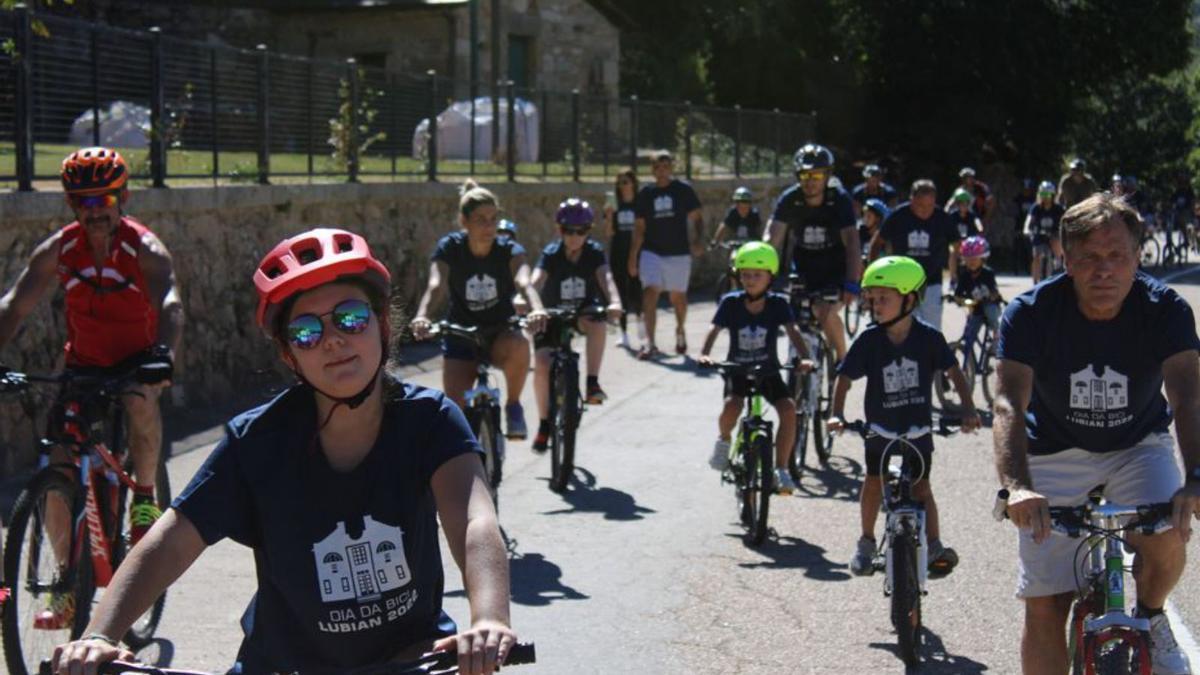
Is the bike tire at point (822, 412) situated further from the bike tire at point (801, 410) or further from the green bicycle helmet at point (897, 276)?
the green bicycle helmet at point (897, 276)

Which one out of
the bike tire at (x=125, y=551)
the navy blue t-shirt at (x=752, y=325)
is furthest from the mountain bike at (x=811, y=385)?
the bike tire at (x=125, y=551)

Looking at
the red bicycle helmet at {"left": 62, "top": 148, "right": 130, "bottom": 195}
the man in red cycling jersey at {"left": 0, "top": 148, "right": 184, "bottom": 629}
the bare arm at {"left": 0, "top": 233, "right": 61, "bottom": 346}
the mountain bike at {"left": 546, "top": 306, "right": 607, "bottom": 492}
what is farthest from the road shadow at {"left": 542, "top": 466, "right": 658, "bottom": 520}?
the red bicycle helmet at {"left": 62, "top": 148, "right": 130, "bottom": 195}

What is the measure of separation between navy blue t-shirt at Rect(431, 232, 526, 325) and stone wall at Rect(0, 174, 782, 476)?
110 centimetres

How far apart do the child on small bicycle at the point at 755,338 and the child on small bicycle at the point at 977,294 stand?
4795 millimetres

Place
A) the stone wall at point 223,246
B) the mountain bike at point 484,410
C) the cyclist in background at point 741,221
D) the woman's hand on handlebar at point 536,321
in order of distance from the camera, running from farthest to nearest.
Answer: the cyclist in background at point 741,221 < the stone wall at point 223,246 < the woman's hand on handlebar at point 536,321 < the mountain bike at point 484,410

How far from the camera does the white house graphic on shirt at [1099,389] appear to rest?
533 cm

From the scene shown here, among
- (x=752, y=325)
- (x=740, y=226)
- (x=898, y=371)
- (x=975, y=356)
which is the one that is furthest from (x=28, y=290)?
(x=740, y=226)

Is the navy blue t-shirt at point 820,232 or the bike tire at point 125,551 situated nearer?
the bike tire at point 125,551

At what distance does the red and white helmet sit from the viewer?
14383 millimetres

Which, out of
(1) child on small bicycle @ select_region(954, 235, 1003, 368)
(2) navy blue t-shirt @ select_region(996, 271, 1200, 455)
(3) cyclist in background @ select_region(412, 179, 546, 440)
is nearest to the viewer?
(2) navy blue t-shirt @ select_region(996, 271, 1200, 455)

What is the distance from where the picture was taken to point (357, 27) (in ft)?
112

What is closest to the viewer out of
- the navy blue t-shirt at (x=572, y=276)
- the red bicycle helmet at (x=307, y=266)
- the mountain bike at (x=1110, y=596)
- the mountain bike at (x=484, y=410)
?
the red bicycle helmet at (x=307, y=266)

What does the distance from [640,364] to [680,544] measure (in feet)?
26.1

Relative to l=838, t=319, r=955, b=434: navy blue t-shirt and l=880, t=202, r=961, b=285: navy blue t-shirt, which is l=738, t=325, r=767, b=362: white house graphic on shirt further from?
l=880, t=202, r=961, b=285: navy blue t-shirt
